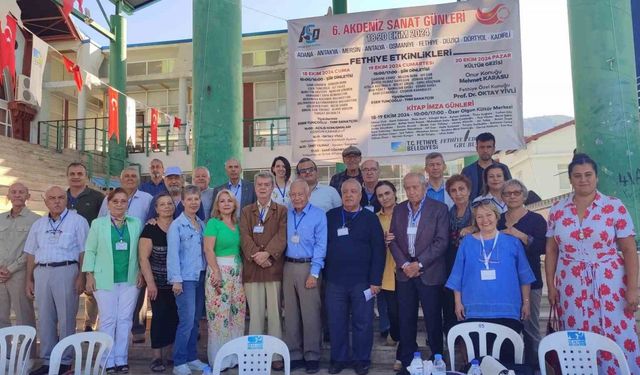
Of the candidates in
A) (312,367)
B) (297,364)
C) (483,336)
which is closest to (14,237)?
(297,364)

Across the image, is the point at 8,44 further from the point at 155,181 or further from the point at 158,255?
the point at 158,255

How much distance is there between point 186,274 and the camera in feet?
13.3

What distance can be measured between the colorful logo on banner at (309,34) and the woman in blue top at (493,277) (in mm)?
3114

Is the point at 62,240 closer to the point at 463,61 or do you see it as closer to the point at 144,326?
the point at 144,326

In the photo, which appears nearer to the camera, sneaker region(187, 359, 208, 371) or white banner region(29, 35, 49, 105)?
sneaker region(187, 359, 208, 371)

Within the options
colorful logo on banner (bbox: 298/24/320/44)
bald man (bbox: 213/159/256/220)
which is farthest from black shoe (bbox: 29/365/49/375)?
colorful logo on banner (bbox: 298/24/320/44)

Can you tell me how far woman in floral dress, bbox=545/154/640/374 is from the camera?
3.26m

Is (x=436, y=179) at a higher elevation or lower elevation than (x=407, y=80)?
lower

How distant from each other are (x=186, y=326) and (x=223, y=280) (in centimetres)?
48

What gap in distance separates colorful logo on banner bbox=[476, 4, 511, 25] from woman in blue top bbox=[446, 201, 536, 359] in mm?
2641

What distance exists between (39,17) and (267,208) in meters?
17.0

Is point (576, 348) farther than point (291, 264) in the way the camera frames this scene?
No

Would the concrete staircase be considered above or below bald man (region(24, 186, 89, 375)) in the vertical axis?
above

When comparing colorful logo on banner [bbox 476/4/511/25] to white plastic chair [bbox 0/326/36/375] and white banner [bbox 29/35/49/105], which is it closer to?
white plastic chair [bbox 0/326/36/375]
